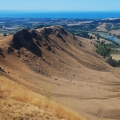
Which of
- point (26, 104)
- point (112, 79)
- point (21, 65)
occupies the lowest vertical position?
point (112, 79)

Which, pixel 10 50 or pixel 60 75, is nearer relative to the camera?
pixel 10 50

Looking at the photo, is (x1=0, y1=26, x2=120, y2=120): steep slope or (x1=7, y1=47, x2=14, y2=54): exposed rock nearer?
(x1=0, y1=26, x2=120, y2=120): steep slope

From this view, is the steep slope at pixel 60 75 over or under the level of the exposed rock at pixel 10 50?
under

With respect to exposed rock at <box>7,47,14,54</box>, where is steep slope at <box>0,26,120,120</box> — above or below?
below

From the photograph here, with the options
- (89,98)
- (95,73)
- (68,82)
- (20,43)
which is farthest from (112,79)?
(20,43)

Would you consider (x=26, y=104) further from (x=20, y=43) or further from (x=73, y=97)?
(x=20, y=43)

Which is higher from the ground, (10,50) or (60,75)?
(10,50)

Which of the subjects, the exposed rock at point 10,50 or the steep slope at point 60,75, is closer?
the steep slope at point 60,75

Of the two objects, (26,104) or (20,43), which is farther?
(20,43)
